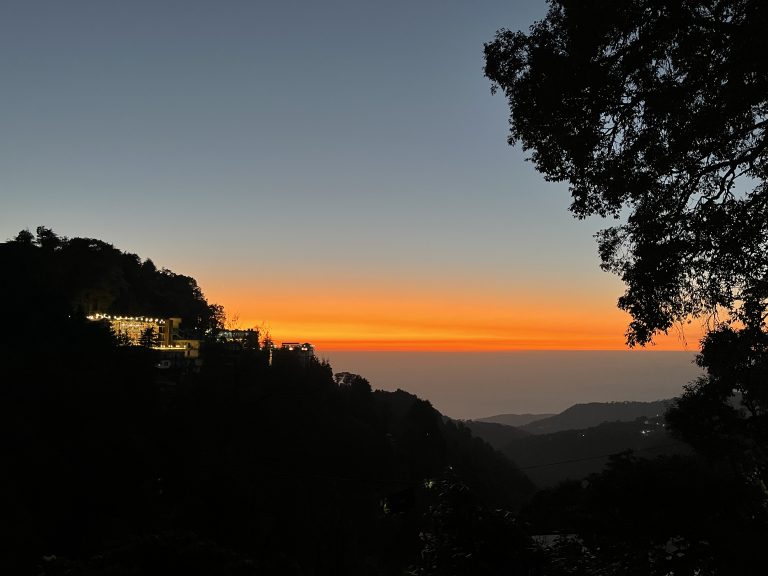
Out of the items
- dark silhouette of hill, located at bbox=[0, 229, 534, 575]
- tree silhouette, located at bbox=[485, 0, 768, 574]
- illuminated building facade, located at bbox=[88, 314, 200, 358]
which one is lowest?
dark silhouette of hill, located at bbox=[0, 229, 534, 575]

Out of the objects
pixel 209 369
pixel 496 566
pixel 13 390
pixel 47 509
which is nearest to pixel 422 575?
pixel 496 566

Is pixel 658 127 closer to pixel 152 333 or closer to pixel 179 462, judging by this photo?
pixel 179 462

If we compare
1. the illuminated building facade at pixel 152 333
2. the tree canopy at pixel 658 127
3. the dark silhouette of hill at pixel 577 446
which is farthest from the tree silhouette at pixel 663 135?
the dark silhouette of hill at pixel 577 446

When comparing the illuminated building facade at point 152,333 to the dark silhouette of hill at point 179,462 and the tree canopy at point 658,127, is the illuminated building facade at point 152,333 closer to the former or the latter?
the dark silhouette of hill at point 179,462

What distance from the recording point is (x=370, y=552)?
5725 centimetres

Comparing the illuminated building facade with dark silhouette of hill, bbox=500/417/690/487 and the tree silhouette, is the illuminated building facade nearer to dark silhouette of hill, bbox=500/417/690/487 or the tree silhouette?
the tree silhouette

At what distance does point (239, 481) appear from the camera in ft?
106

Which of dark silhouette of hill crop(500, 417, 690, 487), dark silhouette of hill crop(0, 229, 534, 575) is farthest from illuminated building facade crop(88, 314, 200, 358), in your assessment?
dark silhouette of hill crop(500, 417, 690, 487)

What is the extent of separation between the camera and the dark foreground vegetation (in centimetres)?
977

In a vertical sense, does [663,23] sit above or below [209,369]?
above

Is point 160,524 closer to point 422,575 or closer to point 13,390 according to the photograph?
point 13,390

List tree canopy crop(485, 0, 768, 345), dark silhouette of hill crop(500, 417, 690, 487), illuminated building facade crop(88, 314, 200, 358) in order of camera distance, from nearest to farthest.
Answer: tree canopy crop(485, 0, 768, 345)
illuminated building facade crop(88, 314, 200, 358)
dark silhouette of hill crop(500, 417, 690, 487)

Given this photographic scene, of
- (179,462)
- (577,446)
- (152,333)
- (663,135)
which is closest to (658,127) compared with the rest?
(663,135)

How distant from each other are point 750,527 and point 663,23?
9.50m
